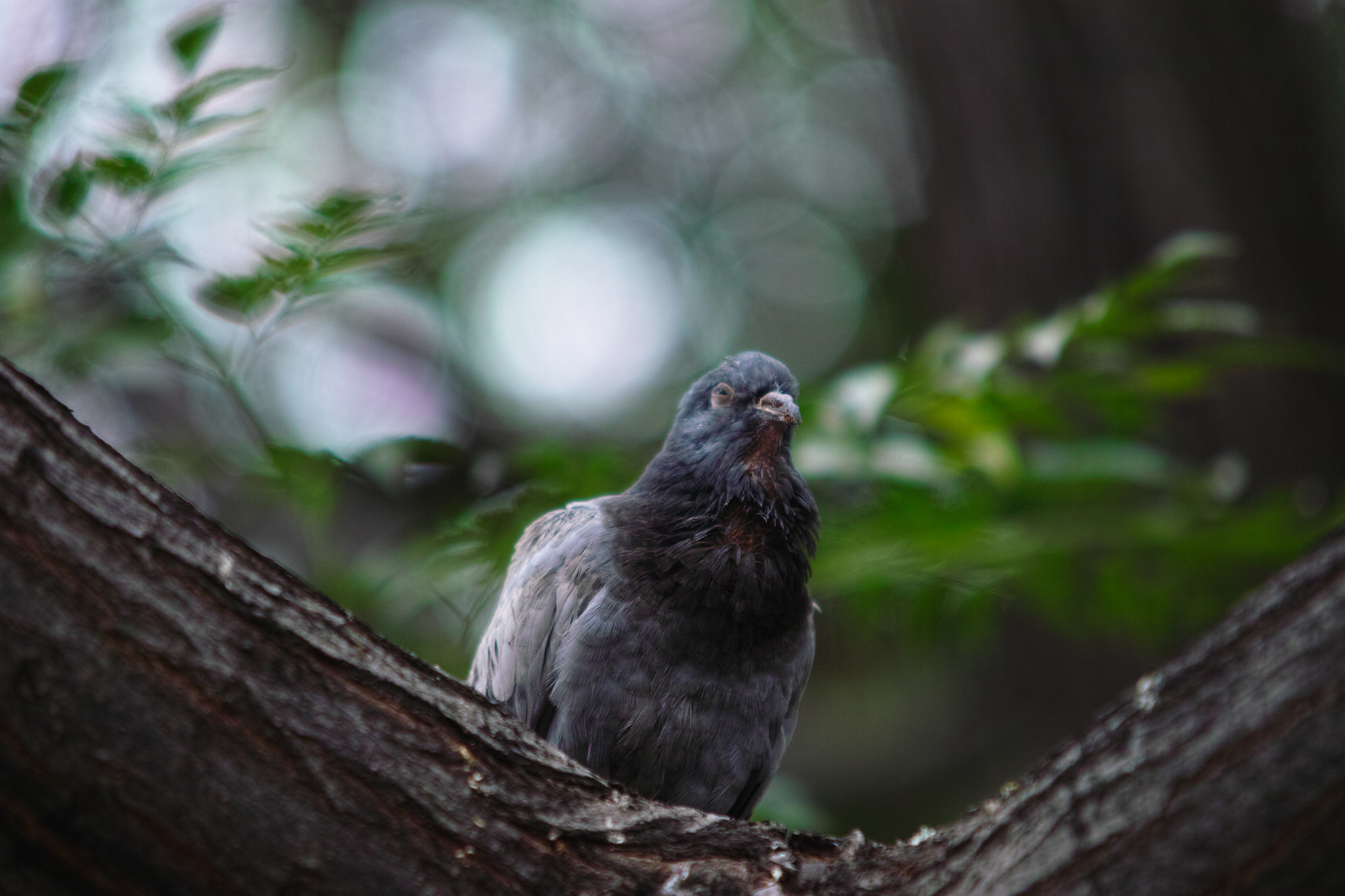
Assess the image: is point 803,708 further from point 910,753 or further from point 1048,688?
point 1048,688

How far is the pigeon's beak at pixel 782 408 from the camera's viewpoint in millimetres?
3441

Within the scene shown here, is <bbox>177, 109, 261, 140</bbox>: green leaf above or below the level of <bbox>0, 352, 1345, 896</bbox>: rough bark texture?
above

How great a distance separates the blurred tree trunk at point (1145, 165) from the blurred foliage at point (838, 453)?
3.80 ft

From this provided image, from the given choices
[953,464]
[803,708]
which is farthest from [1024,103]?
[803,708]

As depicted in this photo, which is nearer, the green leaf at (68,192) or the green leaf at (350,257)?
the green leaf at (68,192)

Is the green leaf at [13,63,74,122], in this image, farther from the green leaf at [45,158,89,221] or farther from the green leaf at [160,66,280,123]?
the green leaf at [160,66,280,123]

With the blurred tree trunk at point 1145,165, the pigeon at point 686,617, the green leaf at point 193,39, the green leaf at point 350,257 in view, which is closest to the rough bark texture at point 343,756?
the pigeon at point 686,617

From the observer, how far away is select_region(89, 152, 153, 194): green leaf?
10.9 ft

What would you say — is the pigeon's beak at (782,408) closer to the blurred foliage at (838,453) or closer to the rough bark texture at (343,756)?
the blurred foliage at (838,453)

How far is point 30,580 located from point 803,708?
29.7 feet

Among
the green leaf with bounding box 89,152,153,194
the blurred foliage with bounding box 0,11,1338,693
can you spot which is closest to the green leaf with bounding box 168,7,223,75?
the blurred foliage with bounding box 0,11,1338,693

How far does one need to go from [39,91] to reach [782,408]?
99.4 inches

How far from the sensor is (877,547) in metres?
3.79

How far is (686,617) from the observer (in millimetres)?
3273
